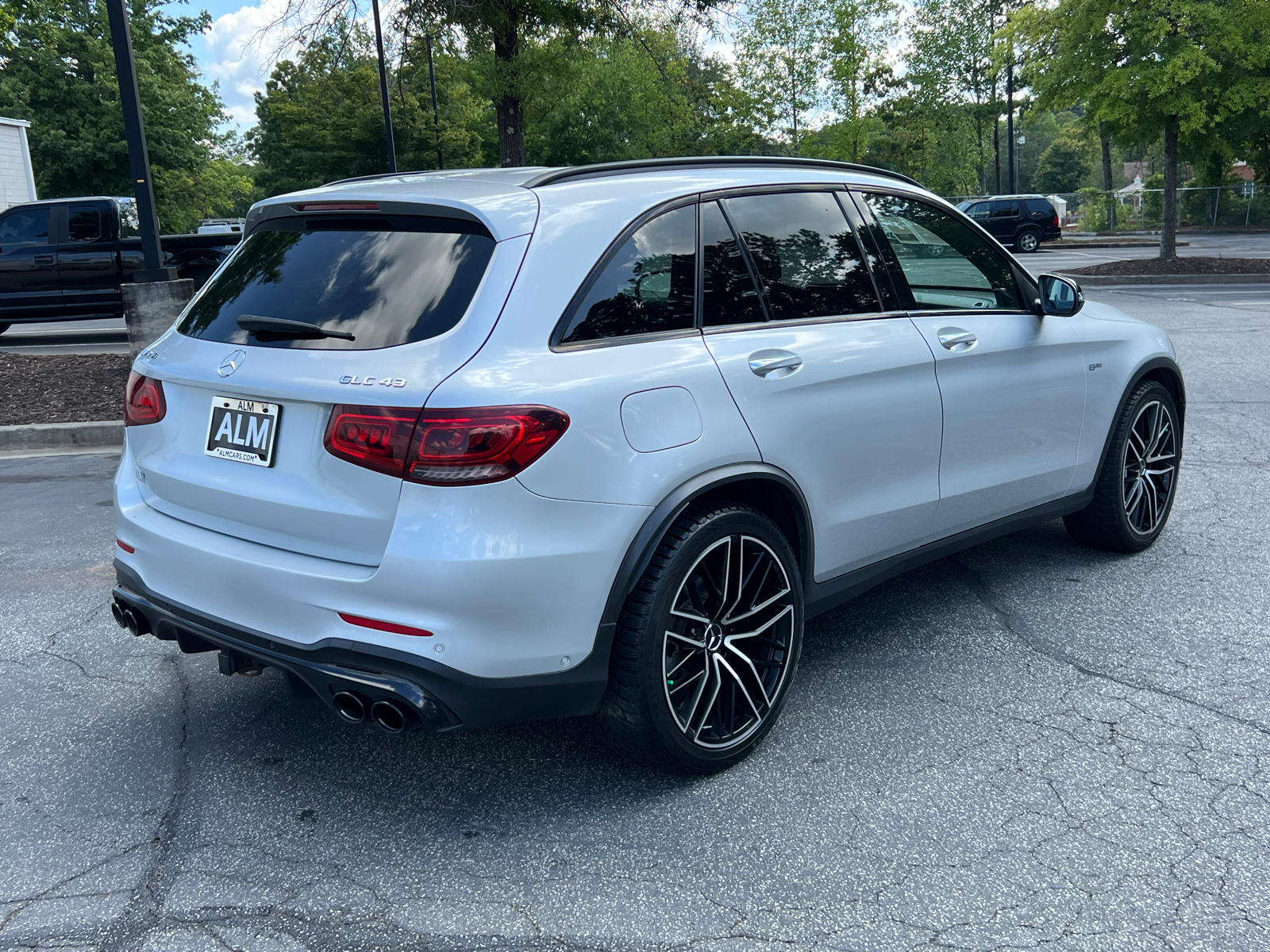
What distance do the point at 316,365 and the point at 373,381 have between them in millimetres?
227

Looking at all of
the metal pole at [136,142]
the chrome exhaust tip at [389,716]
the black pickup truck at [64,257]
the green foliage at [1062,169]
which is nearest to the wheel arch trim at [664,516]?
the chrome exhaust tip at [389,716]

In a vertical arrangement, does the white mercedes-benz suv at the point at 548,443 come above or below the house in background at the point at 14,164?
below

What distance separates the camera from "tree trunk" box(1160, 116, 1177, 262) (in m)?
22.3

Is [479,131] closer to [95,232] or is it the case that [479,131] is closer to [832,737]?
[95,232]

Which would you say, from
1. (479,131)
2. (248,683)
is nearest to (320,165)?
(479,131)

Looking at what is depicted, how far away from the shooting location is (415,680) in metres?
2.75

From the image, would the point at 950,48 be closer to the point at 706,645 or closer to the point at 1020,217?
the point at 1020,217

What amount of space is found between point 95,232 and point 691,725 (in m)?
Answer: 15.6

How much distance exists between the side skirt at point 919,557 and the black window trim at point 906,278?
0.86 meters

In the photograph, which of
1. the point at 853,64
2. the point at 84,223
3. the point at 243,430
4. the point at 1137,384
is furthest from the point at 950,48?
the point at 243,430

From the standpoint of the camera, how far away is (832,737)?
11.7 feet

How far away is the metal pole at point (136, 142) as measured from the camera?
32.1ft

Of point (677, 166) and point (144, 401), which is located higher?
point (677, 166)

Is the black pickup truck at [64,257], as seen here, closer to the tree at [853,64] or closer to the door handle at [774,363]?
the door handle at [774,363]
